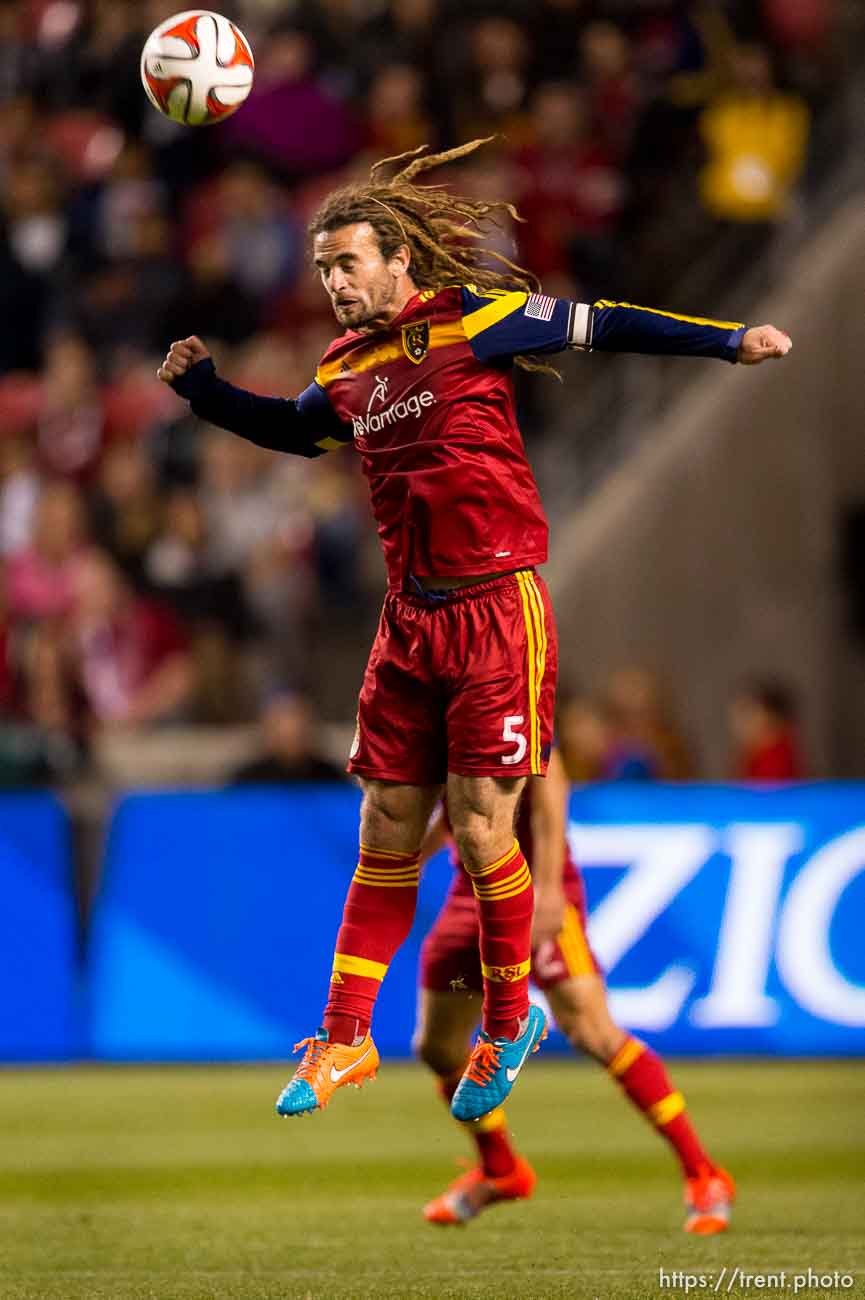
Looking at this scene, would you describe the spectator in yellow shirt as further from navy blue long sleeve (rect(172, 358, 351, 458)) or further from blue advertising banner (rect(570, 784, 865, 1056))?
navy blue long sleeve (rect(172, 358, 351, 458))

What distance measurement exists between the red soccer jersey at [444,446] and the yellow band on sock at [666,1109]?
212 centimetres

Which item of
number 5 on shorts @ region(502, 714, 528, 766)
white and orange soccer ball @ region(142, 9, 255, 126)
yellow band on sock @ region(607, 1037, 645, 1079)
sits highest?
white and orange soccer ball @ region(142, 9, 255, 126)

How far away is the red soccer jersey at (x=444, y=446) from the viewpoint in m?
6.30

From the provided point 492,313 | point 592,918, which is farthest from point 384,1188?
point 492,313

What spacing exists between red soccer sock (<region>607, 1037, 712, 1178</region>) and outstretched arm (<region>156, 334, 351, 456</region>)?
2.31 m

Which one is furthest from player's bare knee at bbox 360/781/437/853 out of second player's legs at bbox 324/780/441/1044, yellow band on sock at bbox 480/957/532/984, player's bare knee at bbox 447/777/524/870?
yellow band on sock at bbox 480/957/532/984

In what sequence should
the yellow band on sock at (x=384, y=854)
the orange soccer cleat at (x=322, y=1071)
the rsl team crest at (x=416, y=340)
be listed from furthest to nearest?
the yellow band on sock at (x=384, y=854) < the rsl team crest at (x=416, y=340) < the orange soccer cleat at (x=322, y=1071)

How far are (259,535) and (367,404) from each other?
7.69m

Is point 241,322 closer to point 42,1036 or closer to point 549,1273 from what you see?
point 42,1036

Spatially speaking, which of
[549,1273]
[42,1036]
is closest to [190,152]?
[42,1036]

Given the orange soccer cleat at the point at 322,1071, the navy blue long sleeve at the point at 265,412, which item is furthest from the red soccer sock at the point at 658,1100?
the navy blue long sleeve at the point at 265,412

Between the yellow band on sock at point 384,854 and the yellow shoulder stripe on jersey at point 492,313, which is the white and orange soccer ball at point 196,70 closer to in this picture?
the yellow shoulder stripe on jersey at point 492,313

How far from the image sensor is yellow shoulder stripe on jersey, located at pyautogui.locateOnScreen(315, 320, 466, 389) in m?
6.31

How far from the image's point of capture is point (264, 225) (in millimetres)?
15258
